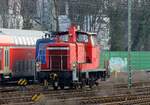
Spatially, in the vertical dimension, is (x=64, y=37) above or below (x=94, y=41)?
above

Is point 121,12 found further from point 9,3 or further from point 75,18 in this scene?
point 9,3

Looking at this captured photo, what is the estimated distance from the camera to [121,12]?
196ft

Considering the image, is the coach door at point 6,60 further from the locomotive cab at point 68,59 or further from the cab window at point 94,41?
the cab window at point 94,41

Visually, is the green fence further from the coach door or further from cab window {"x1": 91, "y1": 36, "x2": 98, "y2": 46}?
cab window {"x1": 91, "y1": 36, "x2": 98, "y2": 46}

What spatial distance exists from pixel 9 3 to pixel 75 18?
9587mm

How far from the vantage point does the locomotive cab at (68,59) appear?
2633 centimetres

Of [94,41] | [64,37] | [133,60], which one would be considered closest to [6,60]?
[64,37]

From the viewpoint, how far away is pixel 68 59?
2642 cm

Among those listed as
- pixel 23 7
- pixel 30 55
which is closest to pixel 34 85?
pixel 30 55

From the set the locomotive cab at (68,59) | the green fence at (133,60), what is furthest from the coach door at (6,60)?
the green fence at (133,60)

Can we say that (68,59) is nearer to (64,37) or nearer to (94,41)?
(64,37)

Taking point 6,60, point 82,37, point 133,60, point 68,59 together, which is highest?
point 82,37

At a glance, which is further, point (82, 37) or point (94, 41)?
point (94, 41)

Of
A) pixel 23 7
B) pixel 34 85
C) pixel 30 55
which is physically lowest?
pixel 34 85
